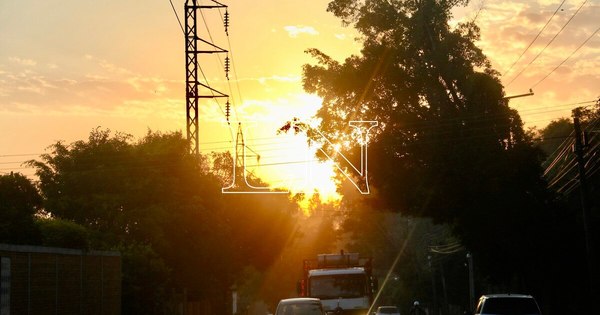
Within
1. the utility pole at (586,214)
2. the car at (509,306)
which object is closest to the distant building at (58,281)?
the car at (509,306)

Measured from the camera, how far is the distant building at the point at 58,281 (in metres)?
23.4

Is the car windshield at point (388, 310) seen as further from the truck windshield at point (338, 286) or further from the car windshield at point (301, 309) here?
the car windshield at point (301, 309)

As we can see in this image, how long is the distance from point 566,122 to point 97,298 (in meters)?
Answer: 65.8

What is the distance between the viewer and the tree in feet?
91.2

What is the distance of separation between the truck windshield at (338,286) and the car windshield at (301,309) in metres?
10.2

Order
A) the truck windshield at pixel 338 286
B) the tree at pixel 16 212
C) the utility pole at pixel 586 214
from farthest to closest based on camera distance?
the truck windshield at pixel 338 286, the utility pole at pixel 586 214, the tree at pixel 16 212

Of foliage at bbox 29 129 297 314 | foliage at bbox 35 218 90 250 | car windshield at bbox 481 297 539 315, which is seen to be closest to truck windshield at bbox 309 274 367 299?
foliage at bbox 29 129 297 314

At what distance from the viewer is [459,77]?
5266 cm

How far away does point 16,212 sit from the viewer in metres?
28.6

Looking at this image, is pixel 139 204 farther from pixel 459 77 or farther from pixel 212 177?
pixel 459 77

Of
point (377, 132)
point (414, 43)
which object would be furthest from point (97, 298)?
point (414, 43)

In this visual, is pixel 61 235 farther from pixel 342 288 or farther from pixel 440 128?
pixel 440 128

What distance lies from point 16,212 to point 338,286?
1589 cm

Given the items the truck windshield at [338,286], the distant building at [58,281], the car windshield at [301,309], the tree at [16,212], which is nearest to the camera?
the distant building at [58,281]
